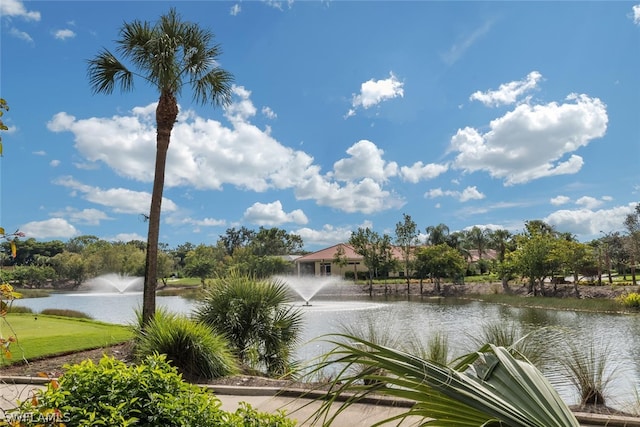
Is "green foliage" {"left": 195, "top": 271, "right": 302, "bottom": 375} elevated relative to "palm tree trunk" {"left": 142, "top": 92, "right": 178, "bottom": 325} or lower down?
lower down

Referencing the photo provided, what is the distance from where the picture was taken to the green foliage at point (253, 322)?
30.5ft

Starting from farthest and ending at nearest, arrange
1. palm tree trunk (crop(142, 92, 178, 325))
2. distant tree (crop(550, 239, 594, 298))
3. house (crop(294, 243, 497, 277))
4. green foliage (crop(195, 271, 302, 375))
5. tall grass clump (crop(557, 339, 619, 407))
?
house (crop(294, 243, 497, 277)) → distant tree (crop(550, 239, 594, 298)) → palm tree trunk (crop(142, 92, 178, 325)) → green foliage (crop(195, 271, 302, 375)) → tall grass clump (crop(557, 339, 619, 407))

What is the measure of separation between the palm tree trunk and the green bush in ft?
24.8

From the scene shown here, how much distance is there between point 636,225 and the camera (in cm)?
4209

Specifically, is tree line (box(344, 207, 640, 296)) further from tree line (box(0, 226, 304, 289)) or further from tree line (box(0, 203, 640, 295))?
tree line (box(0, 226, 304, 289))

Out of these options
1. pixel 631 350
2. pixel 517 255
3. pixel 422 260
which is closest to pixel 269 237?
pixel 422 260

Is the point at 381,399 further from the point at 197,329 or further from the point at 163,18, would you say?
the point at 163,18

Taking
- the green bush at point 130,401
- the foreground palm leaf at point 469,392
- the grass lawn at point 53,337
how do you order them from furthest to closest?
the grass lawn at point 53,337 < the green bush at point 130,401 < the foreground palm leaf at point 469,392

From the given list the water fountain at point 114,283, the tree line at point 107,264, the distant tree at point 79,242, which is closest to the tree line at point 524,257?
the tree line at point 107,264

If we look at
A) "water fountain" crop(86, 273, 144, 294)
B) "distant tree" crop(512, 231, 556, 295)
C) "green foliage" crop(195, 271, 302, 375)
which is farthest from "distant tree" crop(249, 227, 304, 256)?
"green foliage" crop(195, 271, 302, 375)

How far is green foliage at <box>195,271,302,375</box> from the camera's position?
929cm

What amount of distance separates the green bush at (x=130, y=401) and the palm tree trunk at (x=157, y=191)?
7.55 m

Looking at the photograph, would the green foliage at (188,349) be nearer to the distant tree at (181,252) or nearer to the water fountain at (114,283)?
the water fountain at (114,283)

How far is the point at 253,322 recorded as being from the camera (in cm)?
936
